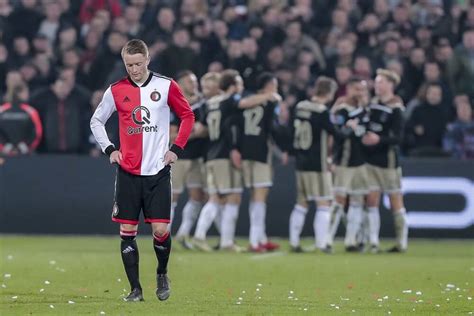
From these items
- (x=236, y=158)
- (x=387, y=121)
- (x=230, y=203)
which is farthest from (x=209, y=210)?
(x=387, y=121)

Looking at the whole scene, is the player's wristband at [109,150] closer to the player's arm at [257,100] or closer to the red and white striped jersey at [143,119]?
the red and white striped jersey at [143,119]

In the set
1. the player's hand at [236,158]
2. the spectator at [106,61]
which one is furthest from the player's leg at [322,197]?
the spectator at [106,61]

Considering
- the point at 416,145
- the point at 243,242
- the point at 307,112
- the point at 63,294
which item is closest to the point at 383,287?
the point at 63,294

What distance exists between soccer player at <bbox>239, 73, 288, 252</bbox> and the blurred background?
7.99 feet

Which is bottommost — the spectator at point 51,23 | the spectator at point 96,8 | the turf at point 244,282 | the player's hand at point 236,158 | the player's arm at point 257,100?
the turf at point 244,282

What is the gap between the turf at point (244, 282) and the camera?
12.0 m

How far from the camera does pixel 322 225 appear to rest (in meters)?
20.1

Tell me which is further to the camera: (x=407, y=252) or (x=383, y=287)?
(x=407, y=252)

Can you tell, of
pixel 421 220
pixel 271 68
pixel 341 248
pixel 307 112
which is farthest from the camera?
pixel 271 68

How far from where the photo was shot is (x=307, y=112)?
19.9 meters

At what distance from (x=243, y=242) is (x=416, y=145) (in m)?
3.66

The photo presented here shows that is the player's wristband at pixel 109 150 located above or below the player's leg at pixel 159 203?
above

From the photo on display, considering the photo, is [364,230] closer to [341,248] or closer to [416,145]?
[341,248]

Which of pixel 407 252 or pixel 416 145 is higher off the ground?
pixel 416 145
